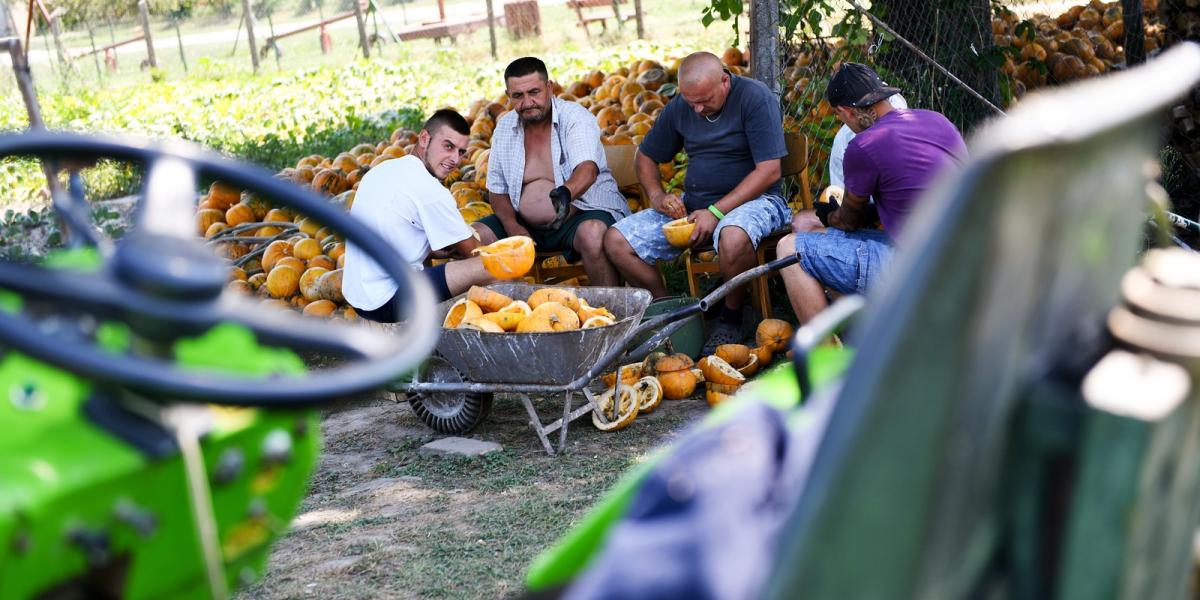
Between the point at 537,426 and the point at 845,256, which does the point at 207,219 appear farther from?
the point at 845,256

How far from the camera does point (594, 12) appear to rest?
2686 cm

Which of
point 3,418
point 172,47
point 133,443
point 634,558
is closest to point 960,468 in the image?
point 634,558

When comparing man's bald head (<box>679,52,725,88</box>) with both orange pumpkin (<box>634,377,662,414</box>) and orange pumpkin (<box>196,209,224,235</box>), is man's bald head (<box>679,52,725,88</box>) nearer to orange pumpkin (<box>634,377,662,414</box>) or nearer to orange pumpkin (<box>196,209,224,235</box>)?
orange pumpkin (<box>634,377,662,414</box>)

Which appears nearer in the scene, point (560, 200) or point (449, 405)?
point (449, 405)

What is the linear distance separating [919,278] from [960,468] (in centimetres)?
23

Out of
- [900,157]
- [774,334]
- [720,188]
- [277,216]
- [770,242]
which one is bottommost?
[774,334]

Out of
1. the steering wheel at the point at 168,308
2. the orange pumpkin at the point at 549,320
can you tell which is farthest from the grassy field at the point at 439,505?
the steering wheel at the point at 168,308

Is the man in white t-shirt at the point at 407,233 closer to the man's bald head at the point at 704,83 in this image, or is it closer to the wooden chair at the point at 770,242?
the wooden chair at the point at 770,242

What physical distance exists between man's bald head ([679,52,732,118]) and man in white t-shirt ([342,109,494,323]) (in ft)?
4.84

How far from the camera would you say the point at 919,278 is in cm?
100

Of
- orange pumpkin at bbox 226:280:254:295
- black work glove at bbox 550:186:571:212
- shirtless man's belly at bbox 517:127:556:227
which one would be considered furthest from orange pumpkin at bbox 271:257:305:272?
black work glove at bbox 550:186:571:212

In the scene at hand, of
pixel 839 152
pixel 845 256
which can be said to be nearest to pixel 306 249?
pixel 839 152

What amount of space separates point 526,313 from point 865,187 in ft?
5.23

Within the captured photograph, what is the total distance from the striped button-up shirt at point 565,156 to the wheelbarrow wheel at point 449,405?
1.58 meters
